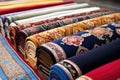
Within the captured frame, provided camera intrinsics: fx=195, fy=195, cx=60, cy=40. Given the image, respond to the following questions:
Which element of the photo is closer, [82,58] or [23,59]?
[82,58]

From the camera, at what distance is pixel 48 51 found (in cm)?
55

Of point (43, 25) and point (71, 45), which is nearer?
point (71, 45)

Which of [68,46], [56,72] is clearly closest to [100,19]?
[68,46]

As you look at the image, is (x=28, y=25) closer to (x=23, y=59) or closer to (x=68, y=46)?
(x=23, y=59)

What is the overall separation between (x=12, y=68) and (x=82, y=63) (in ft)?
1.06

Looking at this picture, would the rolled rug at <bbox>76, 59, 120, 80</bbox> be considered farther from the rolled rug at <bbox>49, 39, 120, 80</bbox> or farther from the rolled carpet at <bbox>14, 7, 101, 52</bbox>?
the rolled carpet at <bbox>14, 7, 101, 52</bbox>

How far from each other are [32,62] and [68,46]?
0.62 ft

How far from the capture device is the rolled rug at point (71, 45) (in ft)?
1.79

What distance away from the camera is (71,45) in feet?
1.85

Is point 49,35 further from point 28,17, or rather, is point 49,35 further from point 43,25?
point 28,17

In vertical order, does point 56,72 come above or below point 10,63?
above

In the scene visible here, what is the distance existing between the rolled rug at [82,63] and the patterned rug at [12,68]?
0.55ft

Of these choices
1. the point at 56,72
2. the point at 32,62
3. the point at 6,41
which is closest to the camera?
the point at 56,72

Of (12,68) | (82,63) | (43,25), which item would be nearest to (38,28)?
(43,25)
